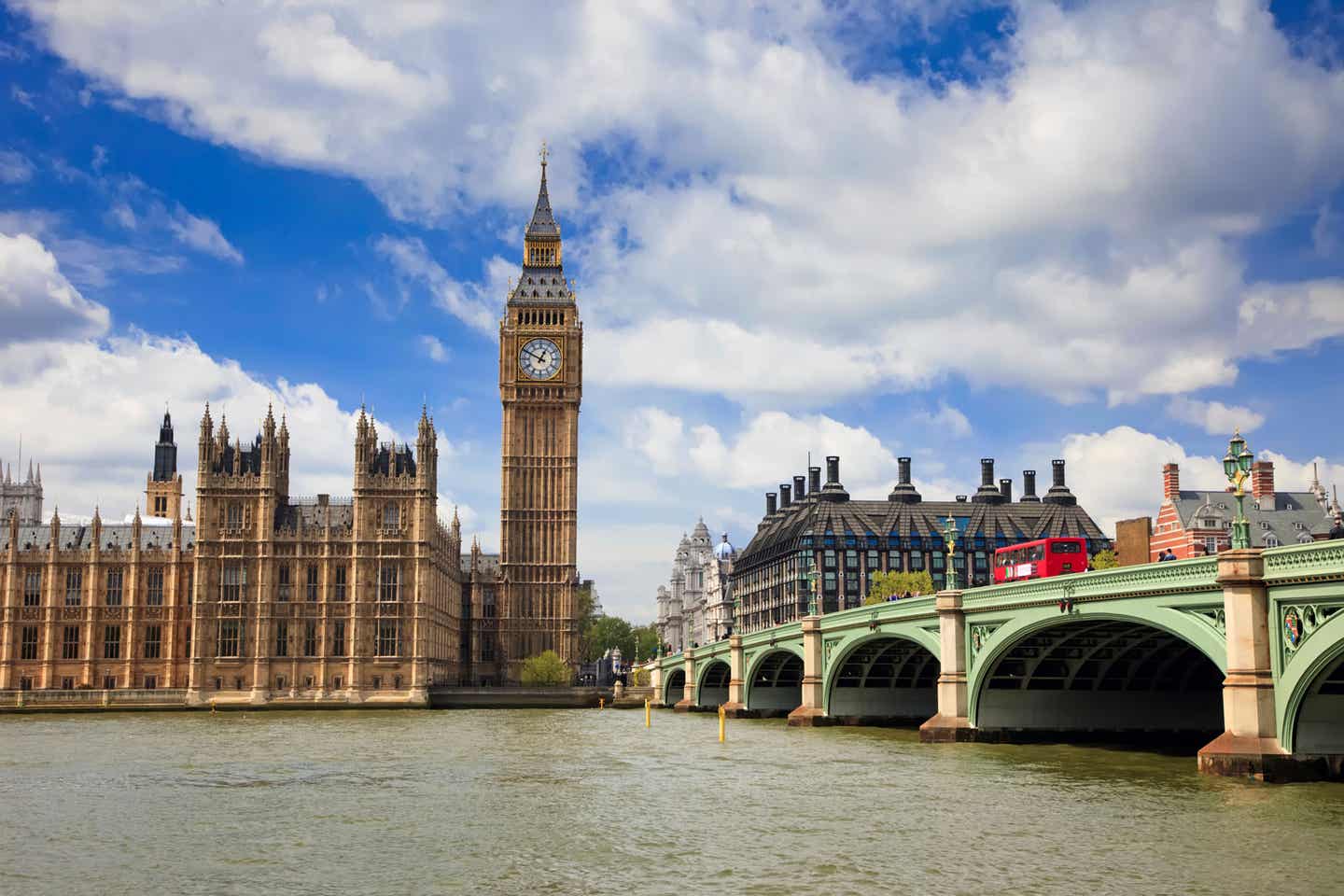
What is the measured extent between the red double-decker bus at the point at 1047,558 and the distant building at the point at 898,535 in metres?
92.1

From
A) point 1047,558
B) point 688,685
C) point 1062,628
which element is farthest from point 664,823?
point 688,685

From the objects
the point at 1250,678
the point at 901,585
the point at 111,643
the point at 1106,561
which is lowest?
the point at 1250,678

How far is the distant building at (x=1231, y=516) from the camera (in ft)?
355

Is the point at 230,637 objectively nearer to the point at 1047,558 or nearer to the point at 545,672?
the point at 545,672

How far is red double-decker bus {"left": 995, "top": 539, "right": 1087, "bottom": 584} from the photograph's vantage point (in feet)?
187

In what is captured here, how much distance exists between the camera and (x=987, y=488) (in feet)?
561

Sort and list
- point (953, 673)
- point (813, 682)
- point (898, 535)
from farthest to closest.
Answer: point (898, 535), point (813, 682), point (953, 673)

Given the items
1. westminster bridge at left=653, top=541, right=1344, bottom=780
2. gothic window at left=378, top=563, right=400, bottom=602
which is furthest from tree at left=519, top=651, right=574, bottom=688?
westminster bridge at left=653, top=541, right=1344, bottom=780

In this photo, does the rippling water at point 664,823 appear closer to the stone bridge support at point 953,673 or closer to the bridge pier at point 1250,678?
the bridge pier at point 1250,678

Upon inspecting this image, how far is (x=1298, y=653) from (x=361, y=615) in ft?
331

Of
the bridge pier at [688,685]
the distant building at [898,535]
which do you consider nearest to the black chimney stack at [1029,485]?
the distant building at [898,535]

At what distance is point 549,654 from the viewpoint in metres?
141

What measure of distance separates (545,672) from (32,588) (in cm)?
4905

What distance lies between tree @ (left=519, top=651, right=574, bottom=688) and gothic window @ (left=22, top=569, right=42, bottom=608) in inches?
1841
